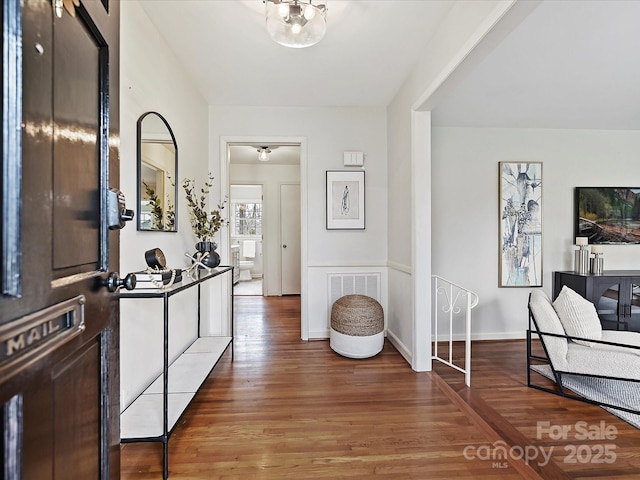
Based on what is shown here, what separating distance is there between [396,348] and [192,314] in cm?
204

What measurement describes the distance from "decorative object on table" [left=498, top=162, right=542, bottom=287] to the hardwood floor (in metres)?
1.31

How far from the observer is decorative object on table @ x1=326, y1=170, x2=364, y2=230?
3.75 meters

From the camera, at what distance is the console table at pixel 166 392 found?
64.4 inches

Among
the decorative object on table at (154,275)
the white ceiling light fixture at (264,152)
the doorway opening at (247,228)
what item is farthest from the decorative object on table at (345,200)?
the doorway opening at (247,228)

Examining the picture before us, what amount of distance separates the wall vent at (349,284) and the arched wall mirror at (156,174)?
1.82 m

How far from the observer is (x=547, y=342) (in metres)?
2.59

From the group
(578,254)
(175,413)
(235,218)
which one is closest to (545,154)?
(578,254)

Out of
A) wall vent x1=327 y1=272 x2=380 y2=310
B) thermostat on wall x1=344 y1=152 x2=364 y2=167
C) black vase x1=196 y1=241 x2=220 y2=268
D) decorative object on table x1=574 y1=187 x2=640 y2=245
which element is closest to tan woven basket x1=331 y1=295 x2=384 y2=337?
wall vent x1=327 y1=272 x2=380 y2=310

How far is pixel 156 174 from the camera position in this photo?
230 cm

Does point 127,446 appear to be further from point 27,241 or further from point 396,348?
point 396,348

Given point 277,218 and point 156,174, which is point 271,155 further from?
point 156,174

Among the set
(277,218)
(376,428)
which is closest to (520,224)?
(376,428)

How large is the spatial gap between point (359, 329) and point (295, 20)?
2.46m

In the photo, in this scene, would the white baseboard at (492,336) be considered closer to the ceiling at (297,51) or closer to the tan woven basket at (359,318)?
the tan woven basket at (359,318)
